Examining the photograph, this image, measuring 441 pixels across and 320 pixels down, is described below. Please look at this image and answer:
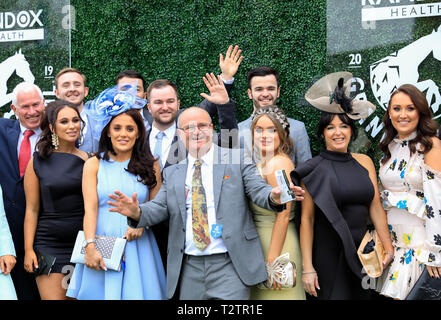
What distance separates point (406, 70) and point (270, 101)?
4.62ft

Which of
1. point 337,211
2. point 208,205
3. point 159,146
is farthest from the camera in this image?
point 159,146

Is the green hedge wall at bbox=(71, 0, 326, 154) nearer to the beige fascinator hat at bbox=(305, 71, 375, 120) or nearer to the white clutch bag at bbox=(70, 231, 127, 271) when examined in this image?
the beige fascinator hat at bbox=(305, 71, 375, 120)

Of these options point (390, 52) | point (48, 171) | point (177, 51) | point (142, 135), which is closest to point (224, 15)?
point (177, 51)

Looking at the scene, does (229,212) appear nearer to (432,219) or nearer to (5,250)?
(432,219)

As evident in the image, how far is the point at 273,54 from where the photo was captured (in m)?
5.51

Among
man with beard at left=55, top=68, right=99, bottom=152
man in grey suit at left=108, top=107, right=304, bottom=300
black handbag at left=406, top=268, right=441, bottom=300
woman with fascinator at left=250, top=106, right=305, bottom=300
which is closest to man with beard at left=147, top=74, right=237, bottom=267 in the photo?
woman with fascinator at left=250, top=106, right=305, bottom=300

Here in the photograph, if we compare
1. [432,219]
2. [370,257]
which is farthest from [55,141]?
[432,219]

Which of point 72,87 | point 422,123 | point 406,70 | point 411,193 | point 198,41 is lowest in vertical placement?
point 411,193

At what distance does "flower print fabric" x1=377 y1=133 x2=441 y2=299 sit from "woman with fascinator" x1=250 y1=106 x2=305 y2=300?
28.4 inches

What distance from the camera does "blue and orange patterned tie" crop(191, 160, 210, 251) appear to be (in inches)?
139

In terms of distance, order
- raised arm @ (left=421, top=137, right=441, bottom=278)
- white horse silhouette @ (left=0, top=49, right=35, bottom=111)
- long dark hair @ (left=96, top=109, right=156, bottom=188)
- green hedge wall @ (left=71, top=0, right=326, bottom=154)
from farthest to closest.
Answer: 1. white horse silhouette @ (left=0, top=49, right=35, bottom=111)
2. green hedge wall @ (left=71, top=0, right=326, bottom=154)
3. long dark hair @ (left=96, top=109, right=156, bottom=188)
4. raised arm @ (left=421, top=137, right=441, bottom=278)

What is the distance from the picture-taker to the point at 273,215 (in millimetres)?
3762

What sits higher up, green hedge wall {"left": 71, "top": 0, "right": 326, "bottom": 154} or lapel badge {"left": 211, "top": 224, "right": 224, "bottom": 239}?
green hedge wall {"left": 71, "top": 0, "right": 326, "bottom": 154}

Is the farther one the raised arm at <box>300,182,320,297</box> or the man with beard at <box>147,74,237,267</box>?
the man with beard at <box>147,74,237,267</box>
